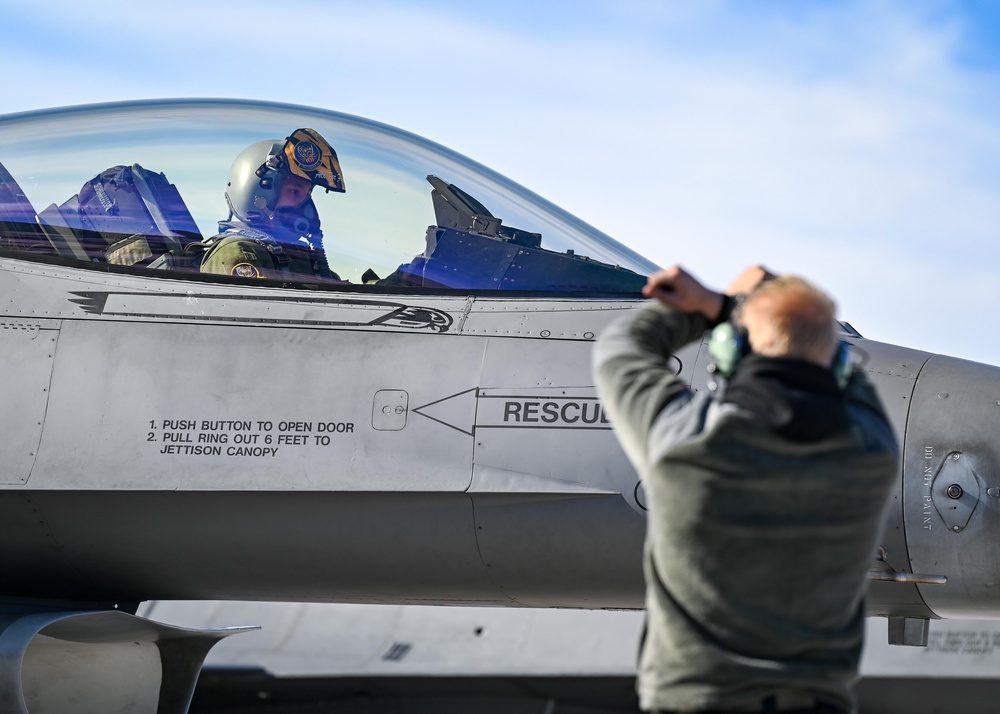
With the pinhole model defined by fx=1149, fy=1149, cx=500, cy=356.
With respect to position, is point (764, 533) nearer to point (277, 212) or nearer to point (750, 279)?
point (750, 279)

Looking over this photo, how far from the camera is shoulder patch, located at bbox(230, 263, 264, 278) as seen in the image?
515cm

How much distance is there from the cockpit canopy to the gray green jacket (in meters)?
2.83

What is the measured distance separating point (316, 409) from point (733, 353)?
2.67 m

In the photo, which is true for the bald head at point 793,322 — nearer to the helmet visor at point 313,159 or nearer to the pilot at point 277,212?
the pilot at point 277,212

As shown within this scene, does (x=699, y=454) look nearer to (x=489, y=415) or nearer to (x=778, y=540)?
(x=778, y=540)

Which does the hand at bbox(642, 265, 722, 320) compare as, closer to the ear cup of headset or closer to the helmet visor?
the ear cup of headset

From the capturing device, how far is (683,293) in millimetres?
2504

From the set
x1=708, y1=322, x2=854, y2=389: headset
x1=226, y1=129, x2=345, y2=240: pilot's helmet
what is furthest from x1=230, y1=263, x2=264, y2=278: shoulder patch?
x1=708, y1=322, x2=854, y2=389: headset

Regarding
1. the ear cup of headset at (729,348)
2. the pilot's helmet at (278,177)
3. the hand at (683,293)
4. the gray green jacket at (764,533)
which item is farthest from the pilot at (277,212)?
the gray green jacket at (764,533)

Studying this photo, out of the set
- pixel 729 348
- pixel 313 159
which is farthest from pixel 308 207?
pixel 729 348

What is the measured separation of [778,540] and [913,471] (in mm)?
2276

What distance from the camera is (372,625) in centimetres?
935

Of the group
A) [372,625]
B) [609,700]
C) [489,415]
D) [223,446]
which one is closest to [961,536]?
[489,415]

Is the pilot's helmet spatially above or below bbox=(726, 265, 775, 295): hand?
above
